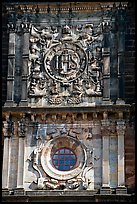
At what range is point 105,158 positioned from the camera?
2023 cm

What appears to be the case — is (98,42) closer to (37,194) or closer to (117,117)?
(117,117)

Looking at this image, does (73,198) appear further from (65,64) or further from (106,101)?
(65,64)

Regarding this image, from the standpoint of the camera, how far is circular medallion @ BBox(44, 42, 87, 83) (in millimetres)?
21453

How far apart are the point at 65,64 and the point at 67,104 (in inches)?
53.7

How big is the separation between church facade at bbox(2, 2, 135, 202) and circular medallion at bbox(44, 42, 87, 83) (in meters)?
0.03

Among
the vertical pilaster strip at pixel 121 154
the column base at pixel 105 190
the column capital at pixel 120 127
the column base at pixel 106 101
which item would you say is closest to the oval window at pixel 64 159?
the column base at pixel 105 190

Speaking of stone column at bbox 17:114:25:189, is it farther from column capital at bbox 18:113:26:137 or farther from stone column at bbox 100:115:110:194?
stone column at bbox 100:115:110:194

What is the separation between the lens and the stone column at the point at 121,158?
64.7 ft

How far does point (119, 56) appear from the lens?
21438 mm

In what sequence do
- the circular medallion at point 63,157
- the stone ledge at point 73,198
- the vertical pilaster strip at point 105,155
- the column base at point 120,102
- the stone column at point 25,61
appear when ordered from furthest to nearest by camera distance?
1. the stone column at point 25,61
2. the column base at point 120,102
3. the circular medallion at point 63,157
4. the vertical pilaster strip at point 105,155
5. the stone ledge at point 73,198

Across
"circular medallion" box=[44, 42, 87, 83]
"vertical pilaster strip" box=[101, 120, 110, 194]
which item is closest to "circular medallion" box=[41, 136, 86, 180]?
"vertical pilaster strip" box=[101, 120, 110, 194]

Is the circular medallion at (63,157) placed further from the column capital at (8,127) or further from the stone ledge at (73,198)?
the column capital at (8,127)

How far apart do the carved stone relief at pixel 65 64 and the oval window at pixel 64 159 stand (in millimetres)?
1466

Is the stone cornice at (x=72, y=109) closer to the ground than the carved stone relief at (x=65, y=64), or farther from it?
closer to the ground
